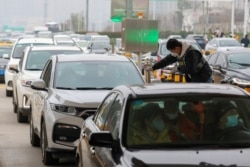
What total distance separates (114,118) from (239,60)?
44.7 ft

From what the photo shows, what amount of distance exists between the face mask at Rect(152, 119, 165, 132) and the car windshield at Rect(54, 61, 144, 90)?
201 inches

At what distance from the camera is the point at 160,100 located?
7.24m

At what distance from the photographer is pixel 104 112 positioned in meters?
8.09

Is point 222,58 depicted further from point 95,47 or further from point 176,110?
point 95,47

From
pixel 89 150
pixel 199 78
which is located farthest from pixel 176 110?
pixel 199 78

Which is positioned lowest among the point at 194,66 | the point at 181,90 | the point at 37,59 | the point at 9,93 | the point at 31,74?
the point at 9,93

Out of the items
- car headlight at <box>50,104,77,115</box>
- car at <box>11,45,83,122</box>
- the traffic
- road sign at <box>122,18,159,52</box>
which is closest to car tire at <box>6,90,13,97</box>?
the traffic

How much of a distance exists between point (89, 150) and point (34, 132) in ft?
18.6

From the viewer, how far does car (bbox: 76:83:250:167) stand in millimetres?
6402

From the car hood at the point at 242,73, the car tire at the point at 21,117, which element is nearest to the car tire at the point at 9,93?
the car tire at the point at 21,117

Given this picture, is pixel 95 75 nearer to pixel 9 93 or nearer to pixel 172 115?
pixel 172 115

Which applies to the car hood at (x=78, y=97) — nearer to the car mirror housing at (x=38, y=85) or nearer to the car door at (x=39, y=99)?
the car mirror housing at (x=38, y=85)

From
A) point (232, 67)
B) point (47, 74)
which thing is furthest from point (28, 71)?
point (232, 67)

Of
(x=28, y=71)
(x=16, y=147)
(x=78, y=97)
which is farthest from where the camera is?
(x=28, y=71)
